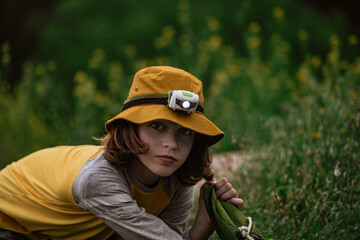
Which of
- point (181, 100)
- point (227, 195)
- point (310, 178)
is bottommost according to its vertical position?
point (310, 178)

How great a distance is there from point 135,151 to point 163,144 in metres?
0.13

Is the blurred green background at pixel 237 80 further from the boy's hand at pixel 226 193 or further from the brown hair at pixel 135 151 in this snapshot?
the brown hair at pixel 135 151

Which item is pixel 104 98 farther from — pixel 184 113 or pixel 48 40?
pixel 184 113

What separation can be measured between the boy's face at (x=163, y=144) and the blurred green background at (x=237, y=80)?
0.59 metres

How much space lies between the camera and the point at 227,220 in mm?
1988

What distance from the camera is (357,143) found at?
8.75 ft

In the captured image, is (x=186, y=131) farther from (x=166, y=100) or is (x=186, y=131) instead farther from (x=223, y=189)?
(x=223, y=189)

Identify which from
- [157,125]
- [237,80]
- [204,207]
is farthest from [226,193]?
[237,80]

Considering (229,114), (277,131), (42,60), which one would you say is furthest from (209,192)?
(42,60)

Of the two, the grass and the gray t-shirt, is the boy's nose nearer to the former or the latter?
the gray t-shirt

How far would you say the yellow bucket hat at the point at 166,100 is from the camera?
183 centimetres

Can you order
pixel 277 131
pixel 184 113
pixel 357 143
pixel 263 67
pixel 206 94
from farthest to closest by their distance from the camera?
1. pixel 206 94
2. pixel 263 67
3. pixel 277 131
4. pixel 357 143
5. pixel 184 113

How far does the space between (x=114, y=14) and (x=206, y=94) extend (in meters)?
2.55

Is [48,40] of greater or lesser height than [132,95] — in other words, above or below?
above
